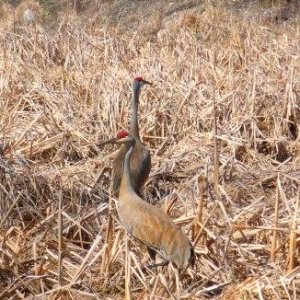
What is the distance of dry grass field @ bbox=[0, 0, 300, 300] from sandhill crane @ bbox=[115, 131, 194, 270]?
0.29ft

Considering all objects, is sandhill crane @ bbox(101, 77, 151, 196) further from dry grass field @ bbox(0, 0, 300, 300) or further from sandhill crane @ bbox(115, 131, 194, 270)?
sandhill crane @ bbox(115, 131, 194, 270)

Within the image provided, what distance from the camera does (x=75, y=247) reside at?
4.31 m

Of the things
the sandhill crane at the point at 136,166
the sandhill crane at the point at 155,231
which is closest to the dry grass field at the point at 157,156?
the sandhill crane at the point at 155,231

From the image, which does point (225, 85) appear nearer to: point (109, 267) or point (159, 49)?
point (159, 49)


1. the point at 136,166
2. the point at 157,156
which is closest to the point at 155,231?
the point at 136,166

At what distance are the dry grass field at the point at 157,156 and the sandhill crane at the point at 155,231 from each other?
0.29 feet

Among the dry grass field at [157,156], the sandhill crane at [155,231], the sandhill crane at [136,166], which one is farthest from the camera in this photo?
the sandhill crane at [136,166]

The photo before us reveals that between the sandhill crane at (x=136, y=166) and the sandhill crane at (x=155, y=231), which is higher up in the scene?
the sandhill crane at (x=155, y=231)

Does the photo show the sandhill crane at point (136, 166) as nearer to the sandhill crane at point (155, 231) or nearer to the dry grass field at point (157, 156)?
the dry grass field at point (157, 156)

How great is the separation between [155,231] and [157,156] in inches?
107

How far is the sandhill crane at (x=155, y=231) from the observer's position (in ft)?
11.7

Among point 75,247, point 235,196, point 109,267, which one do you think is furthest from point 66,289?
point 235,196

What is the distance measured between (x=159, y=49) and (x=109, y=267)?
Answer: 4865mm

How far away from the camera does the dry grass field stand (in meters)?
3.86
